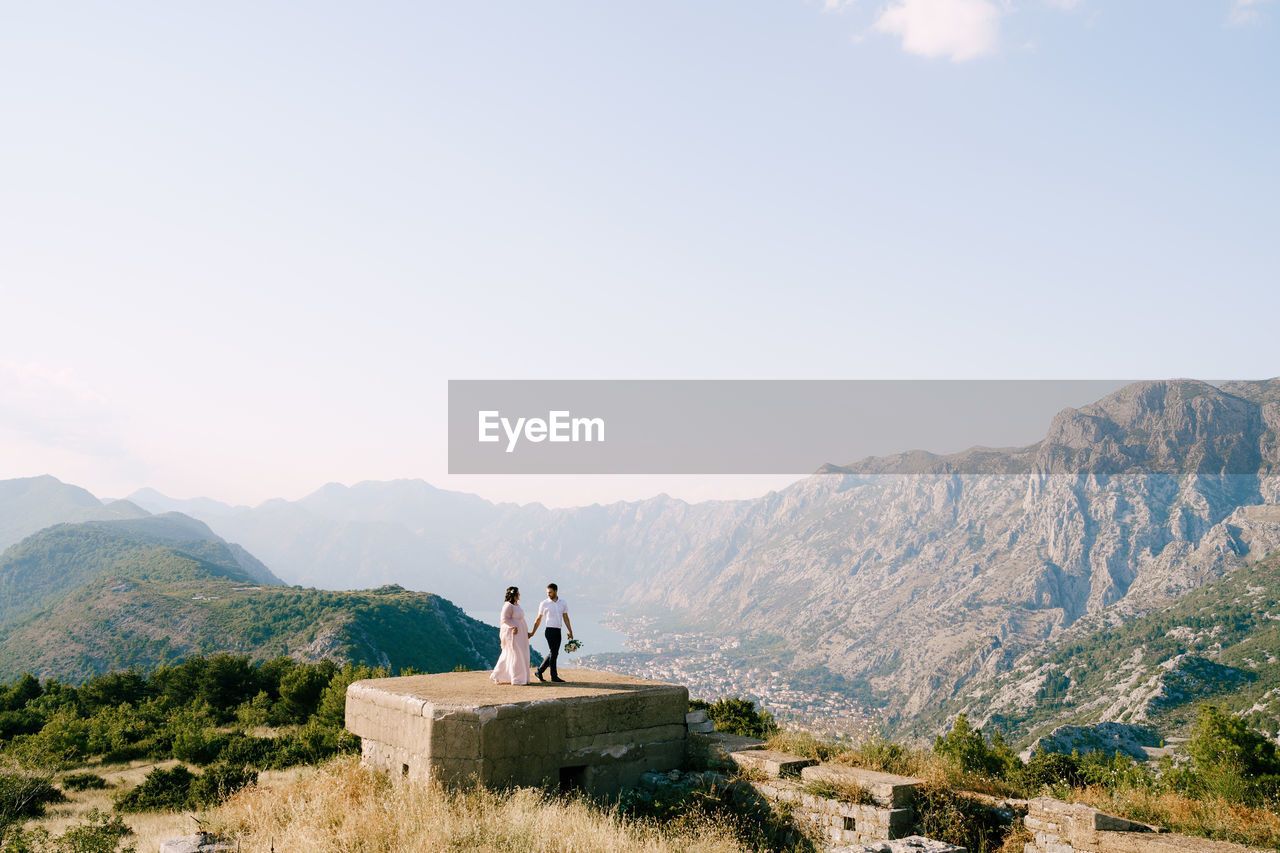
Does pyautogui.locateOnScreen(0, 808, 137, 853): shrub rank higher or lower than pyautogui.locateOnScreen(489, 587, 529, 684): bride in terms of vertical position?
lower

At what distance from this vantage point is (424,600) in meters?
98.4

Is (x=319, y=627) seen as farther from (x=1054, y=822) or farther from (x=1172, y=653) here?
(x=1172, y=653)

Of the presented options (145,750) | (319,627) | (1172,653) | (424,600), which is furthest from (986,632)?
(145,750)

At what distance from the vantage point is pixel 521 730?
1025 cm

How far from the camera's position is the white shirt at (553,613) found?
499 inches

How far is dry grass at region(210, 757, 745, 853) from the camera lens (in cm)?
759

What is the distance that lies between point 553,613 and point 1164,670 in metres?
121

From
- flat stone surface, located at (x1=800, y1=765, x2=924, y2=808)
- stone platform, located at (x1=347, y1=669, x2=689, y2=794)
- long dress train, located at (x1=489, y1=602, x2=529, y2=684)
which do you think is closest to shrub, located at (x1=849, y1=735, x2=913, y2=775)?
flat stone surface, located at (x1=800, y1=765, x2=924, y2=808)

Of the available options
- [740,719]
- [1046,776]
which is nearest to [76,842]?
[740,719]

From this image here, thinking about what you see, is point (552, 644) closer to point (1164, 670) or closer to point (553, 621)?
point (553, 621)

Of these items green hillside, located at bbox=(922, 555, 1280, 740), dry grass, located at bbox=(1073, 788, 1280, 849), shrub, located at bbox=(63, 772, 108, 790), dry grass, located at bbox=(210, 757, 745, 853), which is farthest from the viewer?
green hillside, located at bbox=(922, 555, 1280, 740)

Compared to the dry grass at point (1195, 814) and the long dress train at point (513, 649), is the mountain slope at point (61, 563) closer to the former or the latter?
the long dress train at point (513, 649)

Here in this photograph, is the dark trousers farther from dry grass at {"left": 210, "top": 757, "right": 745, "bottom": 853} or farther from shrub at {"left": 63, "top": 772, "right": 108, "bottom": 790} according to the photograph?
shrub at {"left": 63, "top": 772, "right": 108, "bottom": 790}

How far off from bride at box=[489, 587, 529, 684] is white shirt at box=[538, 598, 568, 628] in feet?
1.57
